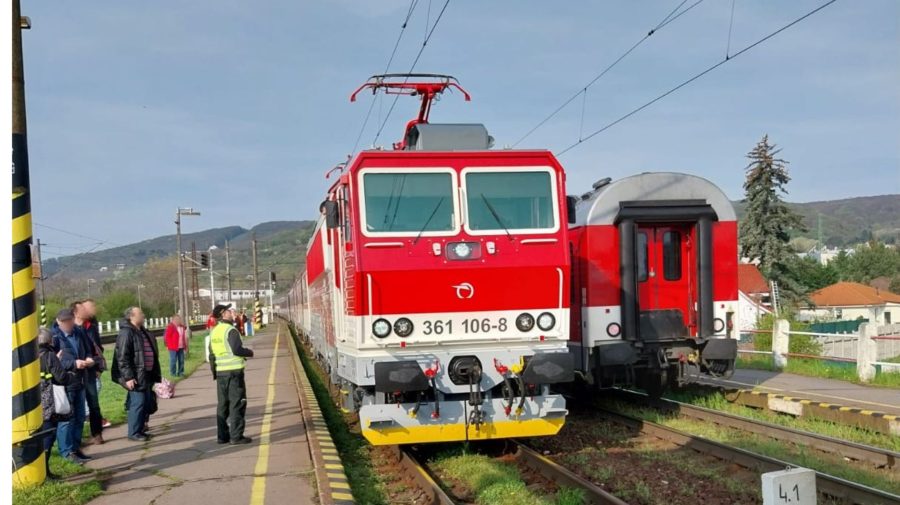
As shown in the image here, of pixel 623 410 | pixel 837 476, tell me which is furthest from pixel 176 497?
pixel 623 410

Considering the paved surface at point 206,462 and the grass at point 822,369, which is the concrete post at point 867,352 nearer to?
the grass at point 822,369

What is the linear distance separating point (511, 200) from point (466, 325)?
1.46 meters

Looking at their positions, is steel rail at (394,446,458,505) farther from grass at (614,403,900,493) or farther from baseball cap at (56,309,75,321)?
baseball cap at (56,309,75,321)

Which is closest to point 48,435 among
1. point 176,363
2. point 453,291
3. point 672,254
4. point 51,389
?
point 51,389

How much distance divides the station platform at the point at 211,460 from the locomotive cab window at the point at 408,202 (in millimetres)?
2573

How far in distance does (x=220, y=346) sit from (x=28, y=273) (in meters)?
2.50

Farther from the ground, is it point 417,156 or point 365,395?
point 417,156

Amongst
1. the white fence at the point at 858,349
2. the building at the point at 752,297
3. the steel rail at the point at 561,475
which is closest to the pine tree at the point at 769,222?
the building at the point at 752,297

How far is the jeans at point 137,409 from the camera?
32.8 ft

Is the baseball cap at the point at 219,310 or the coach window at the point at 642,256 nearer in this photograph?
the baseball cap at the point at 219,310

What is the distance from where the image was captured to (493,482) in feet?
25.8

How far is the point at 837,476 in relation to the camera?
25.3 ft

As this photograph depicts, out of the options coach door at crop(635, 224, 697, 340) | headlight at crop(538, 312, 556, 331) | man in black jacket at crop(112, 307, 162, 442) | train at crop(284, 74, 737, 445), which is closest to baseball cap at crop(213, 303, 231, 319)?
man in black jacket at crop(112, 307, 162, 442)
